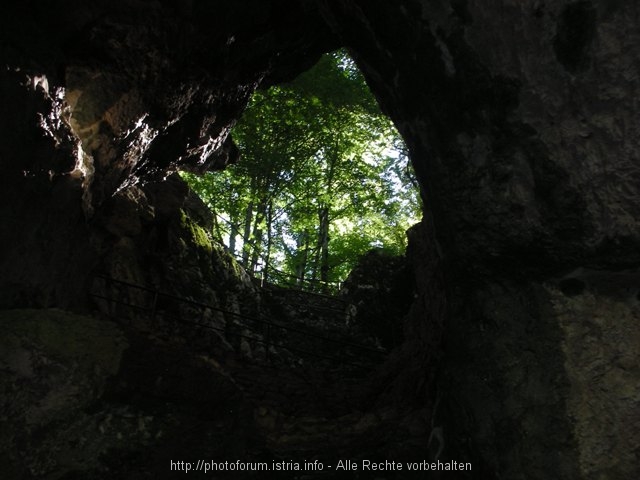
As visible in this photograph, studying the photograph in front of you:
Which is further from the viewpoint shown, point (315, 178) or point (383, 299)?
point (315, 178)

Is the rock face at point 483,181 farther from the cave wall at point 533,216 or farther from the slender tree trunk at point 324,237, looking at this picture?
the slender tree trunk at point 324,237

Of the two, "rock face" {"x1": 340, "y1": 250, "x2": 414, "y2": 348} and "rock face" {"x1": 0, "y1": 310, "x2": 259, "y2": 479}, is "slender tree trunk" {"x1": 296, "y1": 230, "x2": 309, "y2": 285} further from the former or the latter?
"rock face" {"x1": 0, "y1": 310, "x2": 259, "y2": 479}

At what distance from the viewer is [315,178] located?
20656 mm

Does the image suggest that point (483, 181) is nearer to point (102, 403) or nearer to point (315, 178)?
point (102, 403)

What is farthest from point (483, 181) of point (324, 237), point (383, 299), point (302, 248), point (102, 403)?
point (302, 248)

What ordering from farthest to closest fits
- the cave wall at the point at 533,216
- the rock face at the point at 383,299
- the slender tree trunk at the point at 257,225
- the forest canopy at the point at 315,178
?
the slender tree trunk at the point at 257,225
the forest canopy at the point at 315,178
the rock face at the point at 383,299
the cave wall at the point at 533,216

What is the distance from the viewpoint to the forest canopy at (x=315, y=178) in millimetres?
16672

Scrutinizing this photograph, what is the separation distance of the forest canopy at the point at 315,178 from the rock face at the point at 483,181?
9.64 m

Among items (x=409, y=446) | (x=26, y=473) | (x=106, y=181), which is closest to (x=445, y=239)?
(x=409, y=446)

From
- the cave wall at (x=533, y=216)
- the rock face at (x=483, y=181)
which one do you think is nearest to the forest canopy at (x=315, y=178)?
the rock face at (x=483, y=181)

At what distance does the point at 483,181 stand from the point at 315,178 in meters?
17.5

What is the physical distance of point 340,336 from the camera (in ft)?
37.7

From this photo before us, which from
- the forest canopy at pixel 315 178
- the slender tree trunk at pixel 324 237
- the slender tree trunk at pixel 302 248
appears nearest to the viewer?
the forest canopy at pixel 315 178

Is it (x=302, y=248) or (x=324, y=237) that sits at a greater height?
(x=302, y=248)
